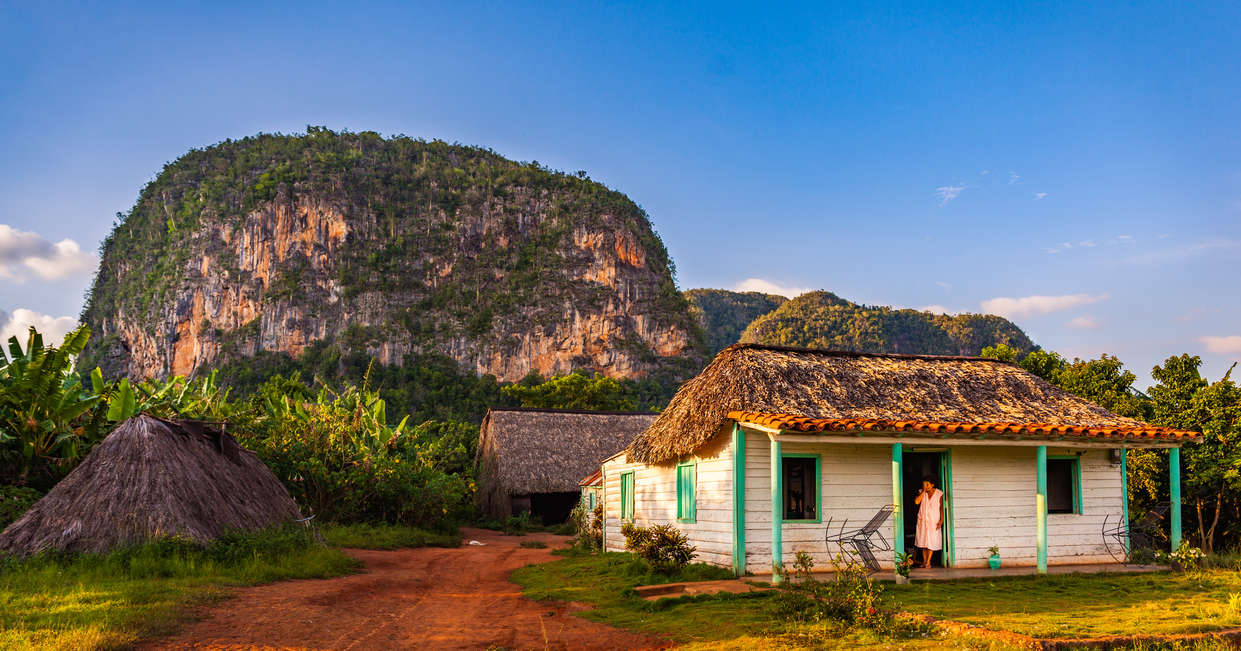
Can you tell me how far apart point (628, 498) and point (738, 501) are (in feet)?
16.7

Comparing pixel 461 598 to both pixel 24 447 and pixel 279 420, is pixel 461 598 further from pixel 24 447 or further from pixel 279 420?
pixel 279 420

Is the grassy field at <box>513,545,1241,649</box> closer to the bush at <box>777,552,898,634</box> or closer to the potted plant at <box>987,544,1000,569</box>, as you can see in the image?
the bush at <box>777,552,898,634</box>

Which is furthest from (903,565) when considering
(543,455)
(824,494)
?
(543,455)

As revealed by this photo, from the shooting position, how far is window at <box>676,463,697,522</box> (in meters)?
12.1

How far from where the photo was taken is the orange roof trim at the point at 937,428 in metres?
9.73

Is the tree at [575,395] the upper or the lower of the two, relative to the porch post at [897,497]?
upper

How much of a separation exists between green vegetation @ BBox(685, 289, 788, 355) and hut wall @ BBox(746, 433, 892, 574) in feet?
275

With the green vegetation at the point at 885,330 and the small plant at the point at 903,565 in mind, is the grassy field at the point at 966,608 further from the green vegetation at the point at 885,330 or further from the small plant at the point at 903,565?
the green vegetation at the point at 885,330

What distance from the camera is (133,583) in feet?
31.0

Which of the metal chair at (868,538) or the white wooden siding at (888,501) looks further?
the white wooden siding at (888,501)

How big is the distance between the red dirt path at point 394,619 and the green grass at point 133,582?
0.33 m

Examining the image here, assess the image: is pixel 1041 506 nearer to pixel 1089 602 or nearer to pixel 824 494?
pixel 1089 602

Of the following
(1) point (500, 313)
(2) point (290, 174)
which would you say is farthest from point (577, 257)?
(2) point (290, 174)

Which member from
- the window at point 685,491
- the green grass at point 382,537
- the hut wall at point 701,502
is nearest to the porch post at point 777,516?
the hut wall at point 701,502
